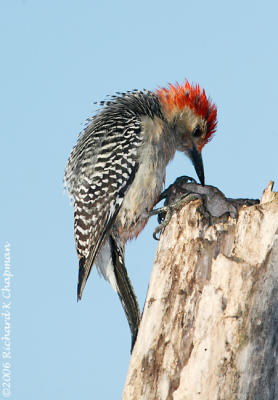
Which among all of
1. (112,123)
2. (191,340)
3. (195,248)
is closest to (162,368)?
(191,340)

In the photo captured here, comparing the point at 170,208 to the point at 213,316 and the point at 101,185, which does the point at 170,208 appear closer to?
the point at 101,185

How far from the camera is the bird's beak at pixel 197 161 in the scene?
822 centimetres

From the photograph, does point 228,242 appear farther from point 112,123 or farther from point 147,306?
point 112,123

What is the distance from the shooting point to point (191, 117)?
830cm

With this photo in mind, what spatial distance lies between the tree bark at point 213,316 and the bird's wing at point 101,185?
1901 mm

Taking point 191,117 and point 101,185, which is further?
point 191,117

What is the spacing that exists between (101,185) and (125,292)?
137cm

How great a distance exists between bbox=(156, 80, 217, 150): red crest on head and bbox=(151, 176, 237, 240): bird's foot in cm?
117

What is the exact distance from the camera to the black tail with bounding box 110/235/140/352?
7.07 meters

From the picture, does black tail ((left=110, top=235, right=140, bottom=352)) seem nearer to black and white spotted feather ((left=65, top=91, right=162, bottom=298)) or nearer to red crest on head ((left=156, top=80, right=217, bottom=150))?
black and white spotted feather ((left=65, top=91, right=162, bottom=298))

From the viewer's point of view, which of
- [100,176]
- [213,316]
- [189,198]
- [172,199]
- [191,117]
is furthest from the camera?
Answer: [191,117]

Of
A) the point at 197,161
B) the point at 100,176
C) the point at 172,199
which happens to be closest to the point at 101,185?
the point at 100,176

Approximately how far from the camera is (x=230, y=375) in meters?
4.39

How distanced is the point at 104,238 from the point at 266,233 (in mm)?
2956
